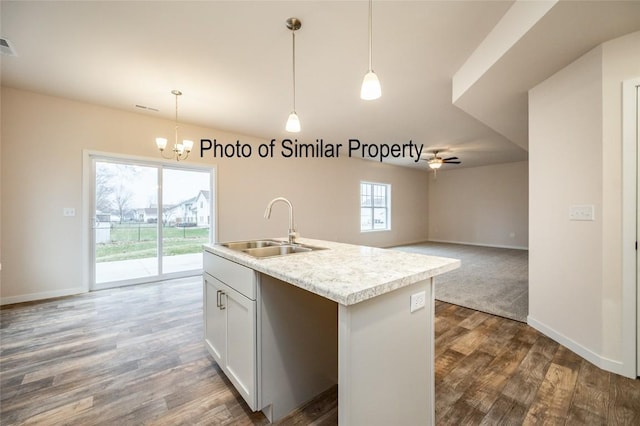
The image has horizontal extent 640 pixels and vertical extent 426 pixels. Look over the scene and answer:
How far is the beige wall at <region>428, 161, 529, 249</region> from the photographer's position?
24.3 ft

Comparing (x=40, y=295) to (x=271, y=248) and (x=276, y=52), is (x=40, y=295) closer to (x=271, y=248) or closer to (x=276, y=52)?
(x=271, y=248)

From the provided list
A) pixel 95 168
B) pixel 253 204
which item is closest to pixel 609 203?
pixel 253 204

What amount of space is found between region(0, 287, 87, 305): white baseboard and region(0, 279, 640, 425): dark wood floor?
630mm

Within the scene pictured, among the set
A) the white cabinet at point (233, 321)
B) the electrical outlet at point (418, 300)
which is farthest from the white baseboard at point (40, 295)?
the electrical outlet at point (418, 300)

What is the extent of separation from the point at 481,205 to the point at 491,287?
5261 millimetres

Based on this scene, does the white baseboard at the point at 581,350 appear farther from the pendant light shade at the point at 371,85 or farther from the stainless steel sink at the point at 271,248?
the pendant light shade at the point at 371,85

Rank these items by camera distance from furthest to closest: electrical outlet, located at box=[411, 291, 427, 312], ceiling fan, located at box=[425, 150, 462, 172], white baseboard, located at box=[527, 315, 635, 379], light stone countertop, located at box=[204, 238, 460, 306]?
ceiling fan, located at box=[425, 150, 462, 172] → white baseboard, located at box=[527, 315, 635, 379] → electrical outlet, located at box=[411, 291, 427, 312] → light stone countertop, located at box=[204, 238, 460, 306]

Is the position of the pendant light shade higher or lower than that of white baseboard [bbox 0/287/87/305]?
higher

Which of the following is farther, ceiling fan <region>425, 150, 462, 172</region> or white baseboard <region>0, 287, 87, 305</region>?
ceiling fan <region>425, 150, 462, 172</region>

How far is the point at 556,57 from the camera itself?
81.7 inches

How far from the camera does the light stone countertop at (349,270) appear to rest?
0.96m

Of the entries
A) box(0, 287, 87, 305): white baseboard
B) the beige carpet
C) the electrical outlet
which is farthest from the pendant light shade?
box(0, 287, 87, 305): white baseboard

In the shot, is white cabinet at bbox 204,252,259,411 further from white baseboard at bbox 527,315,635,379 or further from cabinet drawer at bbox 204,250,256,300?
white baseboard at bbox 527,315,635,379

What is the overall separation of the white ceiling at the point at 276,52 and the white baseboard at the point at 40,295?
2.54 meters
